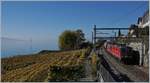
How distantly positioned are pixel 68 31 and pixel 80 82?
8795 centimetres

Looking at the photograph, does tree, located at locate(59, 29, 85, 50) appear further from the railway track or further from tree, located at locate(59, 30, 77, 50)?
the railway track

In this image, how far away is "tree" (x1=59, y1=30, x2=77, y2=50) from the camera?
103250mm

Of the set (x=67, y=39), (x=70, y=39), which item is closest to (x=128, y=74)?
(x=67, y=39)

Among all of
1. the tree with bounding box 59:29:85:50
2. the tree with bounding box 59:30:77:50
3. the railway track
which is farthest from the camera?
the tree with bounding box 59:30:77:50

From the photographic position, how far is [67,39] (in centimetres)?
10400

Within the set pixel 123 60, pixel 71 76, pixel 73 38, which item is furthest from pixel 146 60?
pixel 73 38

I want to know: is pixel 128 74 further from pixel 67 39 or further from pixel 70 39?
pixel 70 39

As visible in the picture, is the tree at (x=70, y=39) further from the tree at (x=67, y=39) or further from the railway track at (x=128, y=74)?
the railway track at (x=128, y=74)

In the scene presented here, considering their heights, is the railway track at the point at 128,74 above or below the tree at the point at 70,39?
below

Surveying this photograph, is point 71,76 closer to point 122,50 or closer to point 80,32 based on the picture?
point 122,50

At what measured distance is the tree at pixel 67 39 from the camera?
103 meters

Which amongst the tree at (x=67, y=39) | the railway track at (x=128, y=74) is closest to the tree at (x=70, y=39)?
the tree at (x=67, y=39)

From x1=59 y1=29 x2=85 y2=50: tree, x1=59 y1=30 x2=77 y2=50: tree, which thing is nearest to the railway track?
x1=59 y1=29 x2=85 y2=50: tree

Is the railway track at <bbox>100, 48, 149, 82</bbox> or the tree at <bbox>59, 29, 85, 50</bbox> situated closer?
the railway track at <bbox>100, 48, 149, 82</bbox>
